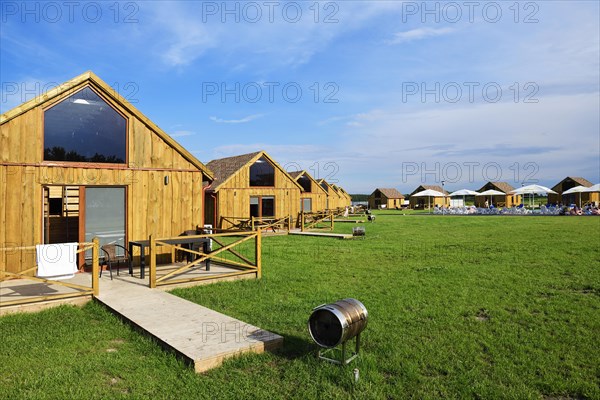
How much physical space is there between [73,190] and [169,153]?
5.20 metres

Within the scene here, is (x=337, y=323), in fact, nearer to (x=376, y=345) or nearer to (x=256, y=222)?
(x=376, y=345)

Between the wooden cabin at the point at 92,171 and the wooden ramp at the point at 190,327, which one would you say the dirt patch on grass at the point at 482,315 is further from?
the wooden cabin at the point at 92,171

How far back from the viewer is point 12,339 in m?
5.83

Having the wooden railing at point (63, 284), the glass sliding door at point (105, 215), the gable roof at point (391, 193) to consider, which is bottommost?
the wooden railing at point (63, 284)

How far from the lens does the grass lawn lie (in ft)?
14.4

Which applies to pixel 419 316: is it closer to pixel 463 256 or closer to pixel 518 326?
pixel 518 326

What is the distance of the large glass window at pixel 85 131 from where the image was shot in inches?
400

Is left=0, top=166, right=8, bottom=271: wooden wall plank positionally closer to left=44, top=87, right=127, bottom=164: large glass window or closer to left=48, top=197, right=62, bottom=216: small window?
left=44, top=87, right=127, bottom=164: large glass window

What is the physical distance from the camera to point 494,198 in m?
66.8

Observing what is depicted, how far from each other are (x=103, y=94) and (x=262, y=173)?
1622 cm

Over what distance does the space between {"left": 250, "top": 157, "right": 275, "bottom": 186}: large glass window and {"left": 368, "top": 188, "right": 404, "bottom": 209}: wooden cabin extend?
162 ft

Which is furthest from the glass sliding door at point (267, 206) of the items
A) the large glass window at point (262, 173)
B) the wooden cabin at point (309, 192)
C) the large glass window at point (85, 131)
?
the large glass window at point (85, 131)

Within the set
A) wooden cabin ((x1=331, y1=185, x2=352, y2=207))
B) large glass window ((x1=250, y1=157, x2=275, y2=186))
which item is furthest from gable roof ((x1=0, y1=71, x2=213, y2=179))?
wooden cabin ((x1=331, y1=185, x2=352, y2=207))

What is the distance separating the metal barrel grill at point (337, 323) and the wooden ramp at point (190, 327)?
940mm
